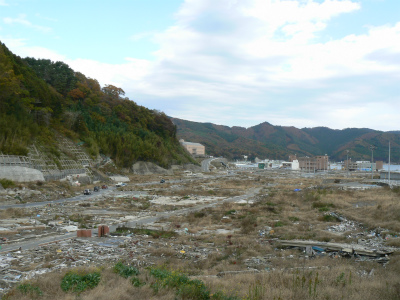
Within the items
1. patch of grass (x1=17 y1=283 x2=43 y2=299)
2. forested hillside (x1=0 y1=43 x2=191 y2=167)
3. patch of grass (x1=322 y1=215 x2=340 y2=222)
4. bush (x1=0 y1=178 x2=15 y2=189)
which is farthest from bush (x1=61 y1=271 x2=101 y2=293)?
forested hillside (x1=0 y1=43 x2=191 y2=167)

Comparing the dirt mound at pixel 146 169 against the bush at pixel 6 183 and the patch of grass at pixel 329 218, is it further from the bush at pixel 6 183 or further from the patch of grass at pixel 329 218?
the patch of grass at pixel 329 218

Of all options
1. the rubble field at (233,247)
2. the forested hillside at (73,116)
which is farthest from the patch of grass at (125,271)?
the forested hillside at (73,116)

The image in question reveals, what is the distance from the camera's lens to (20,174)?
119 ft

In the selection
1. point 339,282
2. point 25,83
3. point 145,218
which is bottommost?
point 145,218

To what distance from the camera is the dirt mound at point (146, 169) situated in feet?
256

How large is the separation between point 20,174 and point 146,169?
146ft

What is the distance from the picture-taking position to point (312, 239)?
49.5 ft

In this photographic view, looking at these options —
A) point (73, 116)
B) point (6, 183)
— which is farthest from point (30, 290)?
point (73, 116)

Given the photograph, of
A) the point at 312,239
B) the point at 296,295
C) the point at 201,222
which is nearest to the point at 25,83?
the point at 201,222

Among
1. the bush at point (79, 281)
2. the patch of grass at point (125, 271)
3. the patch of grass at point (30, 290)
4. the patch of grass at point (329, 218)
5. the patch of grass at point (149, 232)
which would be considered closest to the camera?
the patch of grass at point (30, 290)

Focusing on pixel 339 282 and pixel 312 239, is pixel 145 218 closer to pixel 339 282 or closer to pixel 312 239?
pixel 312 239

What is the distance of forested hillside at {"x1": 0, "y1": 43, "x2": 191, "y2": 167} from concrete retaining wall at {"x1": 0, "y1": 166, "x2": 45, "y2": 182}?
290 cm

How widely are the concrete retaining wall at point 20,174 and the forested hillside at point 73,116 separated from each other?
114 inches

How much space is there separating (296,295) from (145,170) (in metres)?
74.1
